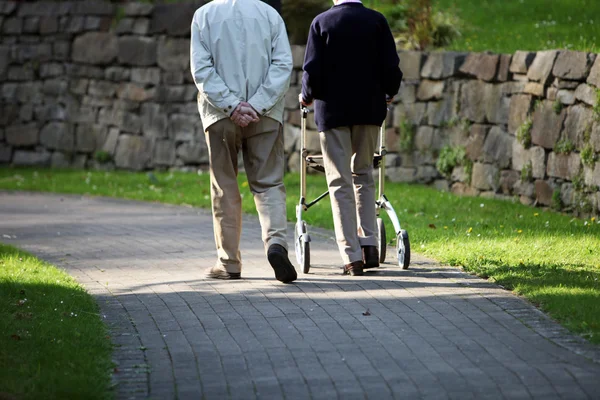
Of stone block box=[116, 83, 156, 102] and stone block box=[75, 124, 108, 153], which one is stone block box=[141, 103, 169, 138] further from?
stone block box=[75, 124, 108, 153]

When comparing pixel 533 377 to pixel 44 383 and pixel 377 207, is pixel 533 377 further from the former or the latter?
pixel 377 207

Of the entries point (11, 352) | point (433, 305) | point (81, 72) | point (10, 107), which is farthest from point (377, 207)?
point (10, 107)

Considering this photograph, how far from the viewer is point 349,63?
21.4 ft

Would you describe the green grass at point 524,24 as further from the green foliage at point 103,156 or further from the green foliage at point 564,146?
the green foliage at point 103,156

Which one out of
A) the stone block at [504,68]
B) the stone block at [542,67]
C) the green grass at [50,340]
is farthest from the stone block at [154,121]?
the green grass at [50,340]

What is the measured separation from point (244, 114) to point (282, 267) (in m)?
1.02

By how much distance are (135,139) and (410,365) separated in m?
11.9

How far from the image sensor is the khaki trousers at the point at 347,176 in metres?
6.64

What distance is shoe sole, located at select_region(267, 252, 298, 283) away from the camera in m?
6.28

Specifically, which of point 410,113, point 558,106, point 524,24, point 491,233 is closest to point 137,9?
point 410,113

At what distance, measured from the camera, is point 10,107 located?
17094 millimetres

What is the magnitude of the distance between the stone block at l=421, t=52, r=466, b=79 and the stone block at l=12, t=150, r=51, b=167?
24.3ft

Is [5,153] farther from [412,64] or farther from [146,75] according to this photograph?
[412,64]

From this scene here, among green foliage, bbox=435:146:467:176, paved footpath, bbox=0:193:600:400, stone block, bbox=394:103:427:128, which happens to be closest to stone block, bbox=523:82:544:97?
green foliage, bbox=435:146:467:176
